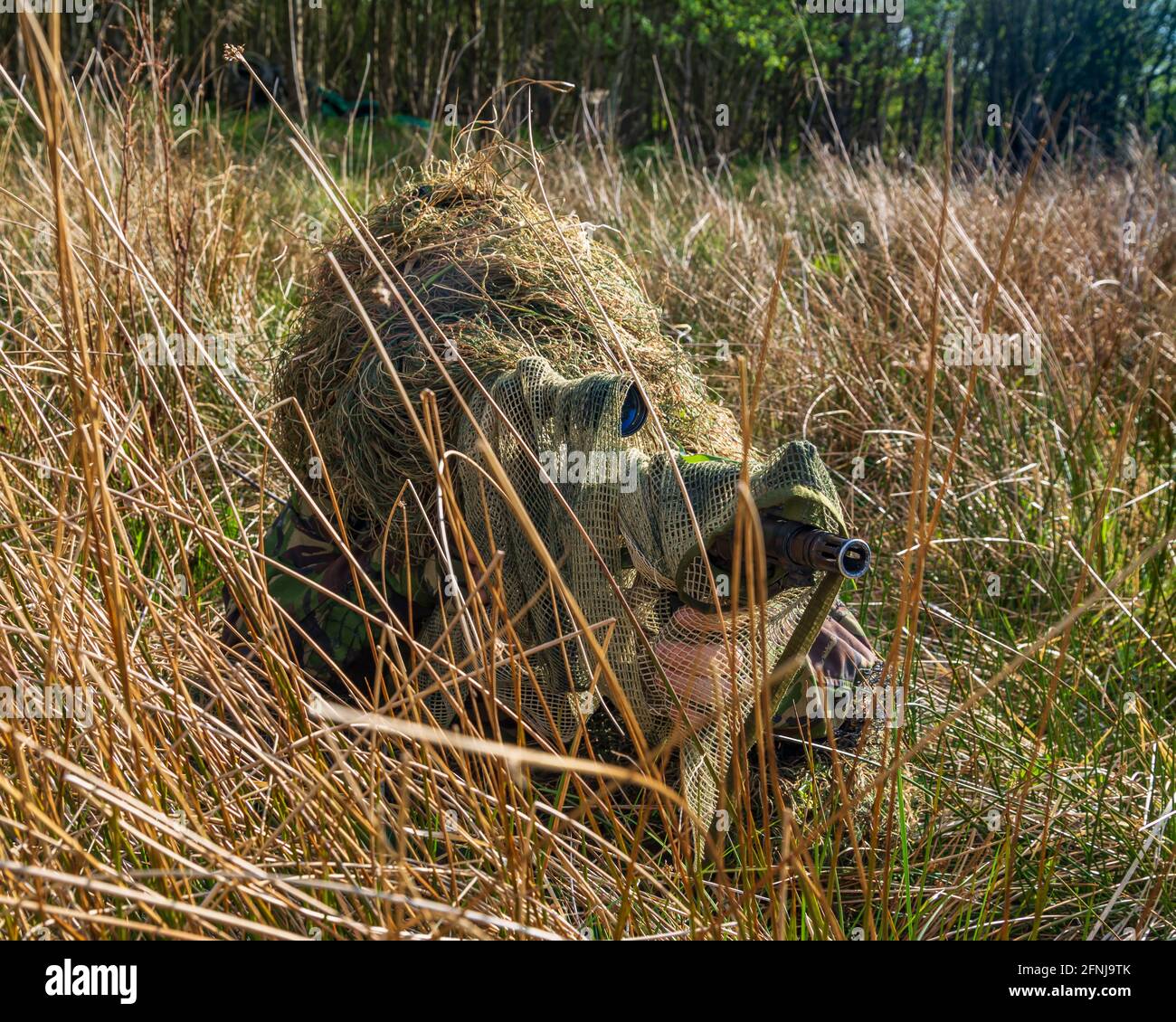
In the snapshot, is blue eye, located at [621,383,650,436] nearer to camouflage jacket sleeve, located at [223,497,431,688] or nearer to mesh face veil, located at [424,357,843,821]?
mesh face veil, located at [424,357,843,821]

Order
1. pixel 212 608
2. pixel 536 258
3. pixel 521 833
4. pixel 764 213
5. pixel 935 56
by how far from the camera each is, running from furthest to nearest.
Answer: pixel 935 56, pixel 764 213, pixel 212 608, pixel 536 258, pixel 521 833

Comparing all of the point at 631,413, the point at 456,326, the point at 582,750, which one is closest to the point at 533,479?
Result: the point at 631,413

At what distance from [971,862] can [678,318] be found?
9.69ft

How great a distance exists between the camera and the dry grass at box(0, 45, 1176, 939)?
1199 mm

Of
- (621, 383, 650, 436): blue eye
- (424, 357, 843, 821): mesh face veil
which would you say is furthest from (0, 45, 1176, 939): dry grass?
(621, 383, 650, 436): blue eye

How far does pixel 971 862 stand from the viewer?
192cm

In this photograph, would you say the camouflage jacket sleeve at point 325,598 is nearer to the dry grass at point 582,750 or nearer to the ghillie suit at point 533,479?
the ghillie suit at point 533,479

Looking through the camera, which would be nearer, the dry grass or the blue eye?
the dry grass

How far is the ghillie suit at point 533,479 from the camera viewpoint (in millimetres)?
1469

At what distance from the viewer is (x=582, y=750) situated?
193 centimetres

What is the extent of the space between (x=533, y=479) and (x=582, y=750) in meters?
0.48
